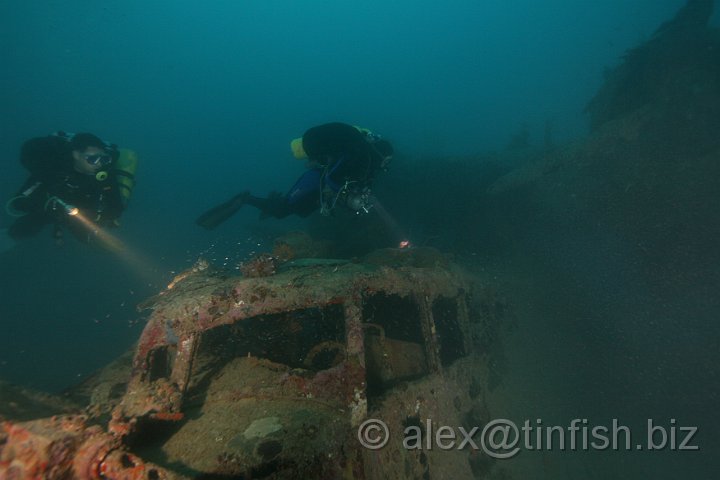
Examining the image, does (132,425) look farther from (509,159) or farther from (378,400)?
(509,159)

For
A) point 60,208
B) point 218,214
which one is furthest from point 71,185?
point 218,214

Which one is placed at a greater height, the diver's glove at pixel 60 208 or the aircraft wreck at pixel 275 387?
the diver's glove at pixel 60 208

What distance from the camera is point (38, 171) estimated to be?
724 cm

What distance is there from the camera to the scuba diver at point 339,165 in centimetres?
638

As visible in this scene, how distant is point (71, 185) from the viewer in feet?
24.6

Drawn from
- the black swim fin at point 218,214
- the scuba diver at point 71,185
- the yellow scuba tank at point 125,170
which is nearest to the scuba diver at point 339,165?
the black swim fin at point 218,214

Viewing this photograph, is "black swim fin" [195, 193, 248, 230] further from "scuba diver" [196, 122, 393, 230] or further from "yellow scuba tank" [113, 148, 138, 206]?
"scuba diver" [196, 122, 393, 230]

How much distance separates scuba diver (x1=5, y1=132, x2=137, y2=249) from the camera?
23.6 feet

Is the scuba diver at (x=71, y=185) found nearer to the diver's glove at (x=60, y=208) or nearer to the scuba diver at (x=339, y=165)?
the diver's glove at (x=60, y=208)

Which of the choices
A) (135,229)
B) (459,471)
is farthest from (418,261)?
(135,229)

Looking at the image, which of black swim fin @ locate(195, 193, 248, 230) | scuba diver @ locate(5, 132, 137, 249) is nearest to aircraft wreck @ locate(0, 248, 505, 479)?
black swim fin @ locate(195, 193, 248, 230)

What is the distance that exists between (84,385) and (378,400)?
10.4 ft

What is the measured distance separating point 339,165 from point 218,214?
4013 millimetres

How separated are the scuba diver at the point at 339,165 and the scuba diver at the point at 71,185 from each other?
12.9ft
